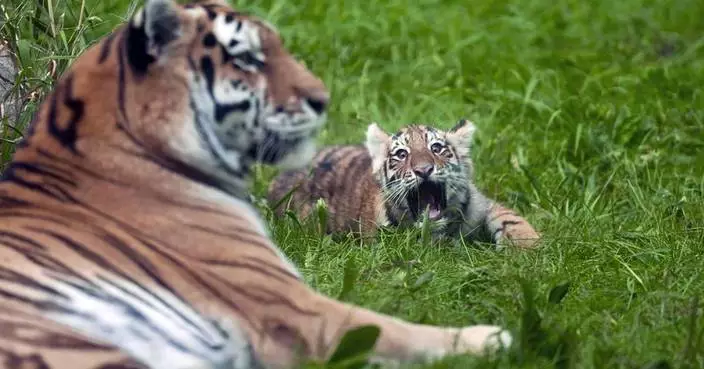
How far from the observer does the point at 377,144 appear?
22.2ft

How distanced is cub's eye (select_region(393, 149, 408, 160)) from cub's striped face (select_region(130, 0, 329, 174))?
7.84 feet

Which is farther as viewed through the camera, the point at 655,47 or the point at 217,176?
the point at 655,47

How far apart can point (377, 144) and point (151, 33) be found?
9.78 feet

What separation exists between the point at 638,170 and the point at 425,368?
134 inches

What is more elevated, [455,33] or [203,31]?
[203,31]

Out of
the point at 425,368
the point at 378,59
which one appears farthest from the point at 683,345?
the point at 378,59

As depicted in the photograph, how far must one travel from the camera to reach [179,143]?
3902 mm

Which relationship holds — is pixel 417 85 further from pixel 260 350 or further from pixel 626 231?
pixel 260 350

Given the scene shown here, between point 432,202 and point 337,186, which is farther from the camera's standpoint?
point 337,186

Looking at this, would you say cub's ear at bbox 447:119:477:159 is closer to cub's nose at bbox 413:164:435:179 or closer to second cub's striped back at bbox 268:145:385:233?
cub's nose at bbox 413:164:435:179

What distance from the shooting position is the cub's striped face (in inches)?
153

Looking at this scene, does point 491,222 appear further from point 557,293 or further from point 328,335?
point 328,335

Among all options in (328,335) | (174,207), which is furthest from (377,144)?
(328,335)

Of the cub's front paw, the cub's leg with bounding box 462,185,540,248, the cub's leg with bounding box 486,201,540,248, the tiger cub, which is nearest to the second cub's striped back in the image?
the tiger cub
